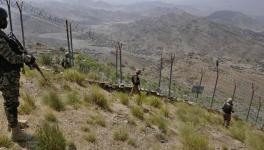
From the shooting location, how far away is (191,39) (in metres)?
127

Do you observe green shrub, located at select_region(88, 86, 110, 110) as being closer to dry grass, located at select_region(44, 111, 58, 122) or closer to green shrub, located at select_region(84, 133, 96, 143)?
dry grass, located at select_region(44, 111, 58, 122)

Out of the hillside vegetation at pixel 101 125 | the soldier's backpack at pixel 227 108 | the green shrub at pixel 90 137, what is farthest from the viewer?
the soldier's backpack at pixel 227 108

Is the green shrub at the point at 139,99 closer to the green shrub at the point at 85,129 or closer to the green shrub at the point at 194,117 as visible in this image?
the green shrub at the point at 194,117

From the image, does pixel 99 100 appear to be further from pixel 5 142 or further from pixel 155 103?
pixel 5 142

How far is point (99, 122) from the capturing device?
8.56m

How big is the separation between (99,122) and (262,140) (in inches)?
185

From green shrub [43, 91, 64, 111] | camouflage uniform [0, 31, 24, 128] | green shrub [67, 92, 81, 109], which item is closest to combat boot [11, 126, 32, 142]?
camouflage uniform [0, 31, 24, 128]

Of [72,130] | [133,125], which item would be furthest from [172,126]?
[72,130]

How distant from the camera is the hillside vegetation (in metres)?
7.15

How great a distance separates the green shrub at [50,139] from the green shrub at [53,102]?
2.48 meters

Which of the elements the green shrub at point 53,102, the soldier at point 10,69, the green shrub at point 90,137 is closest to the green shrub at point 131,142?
the green shrub at point 90,137

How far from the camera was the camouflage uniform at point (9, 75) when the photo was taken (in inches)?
222

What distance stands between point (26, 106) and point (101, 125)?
62.4 inches

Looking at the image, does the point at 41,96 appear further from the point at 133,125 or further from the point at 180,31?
the point at 180,31
